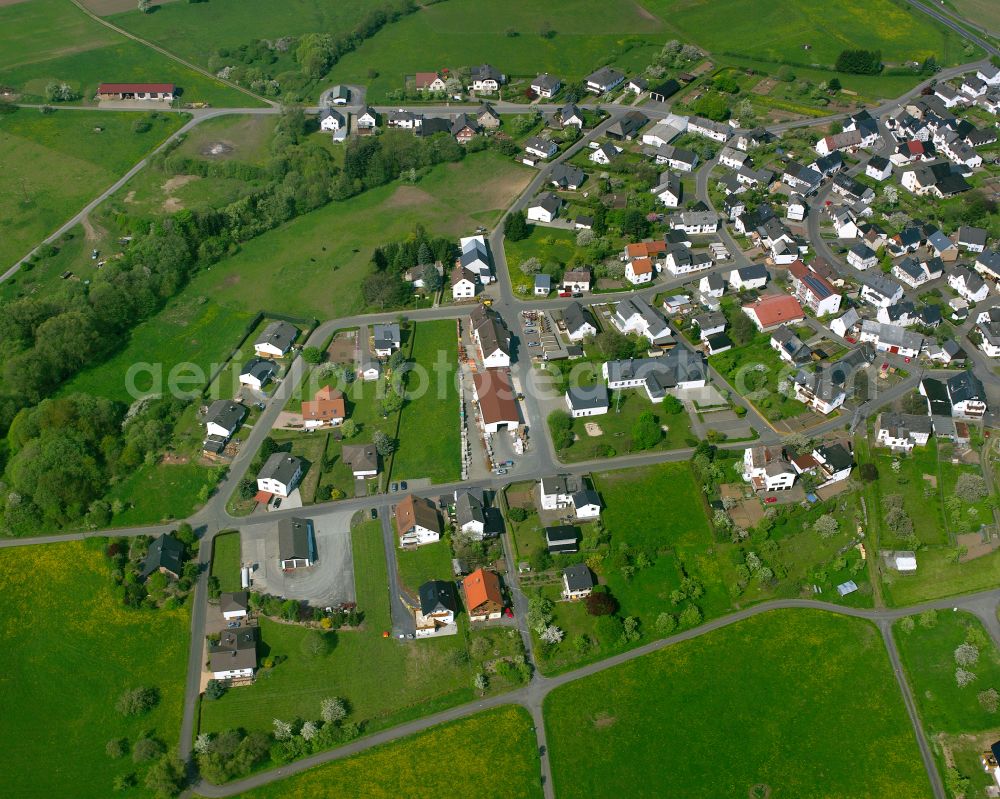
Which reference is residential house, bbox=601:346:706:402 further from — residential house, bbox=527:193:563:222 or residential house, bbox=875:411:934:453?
residential house, bbox=527:193:563:222

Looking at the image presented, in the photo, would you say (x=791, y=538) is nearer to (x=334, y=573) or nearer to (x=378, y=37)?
(x=334, y=573)

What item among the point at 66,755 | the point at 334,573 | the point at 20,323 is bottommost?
the point at 66,755

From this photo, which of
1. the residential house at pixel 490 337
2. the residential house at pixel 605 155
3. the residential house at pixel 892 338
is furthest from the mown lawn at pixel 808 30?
the residential house at pixel 490 337

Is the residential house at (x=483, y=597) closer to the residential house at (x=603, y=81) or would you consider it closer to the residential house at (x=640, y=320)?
the residential house at (x=640, y=320)

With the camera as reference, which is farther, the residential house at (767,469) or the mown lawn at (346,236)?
the mown lawn at (346,236)

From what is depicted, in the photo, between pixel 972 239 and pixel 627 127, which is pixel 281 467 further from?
pixel 972 239

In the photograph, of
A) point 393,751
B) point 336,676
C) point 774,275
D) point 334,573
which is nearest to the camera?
point 393,751

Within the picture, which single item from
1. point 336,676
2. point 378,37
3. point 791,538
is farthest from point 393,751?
point 378,37
